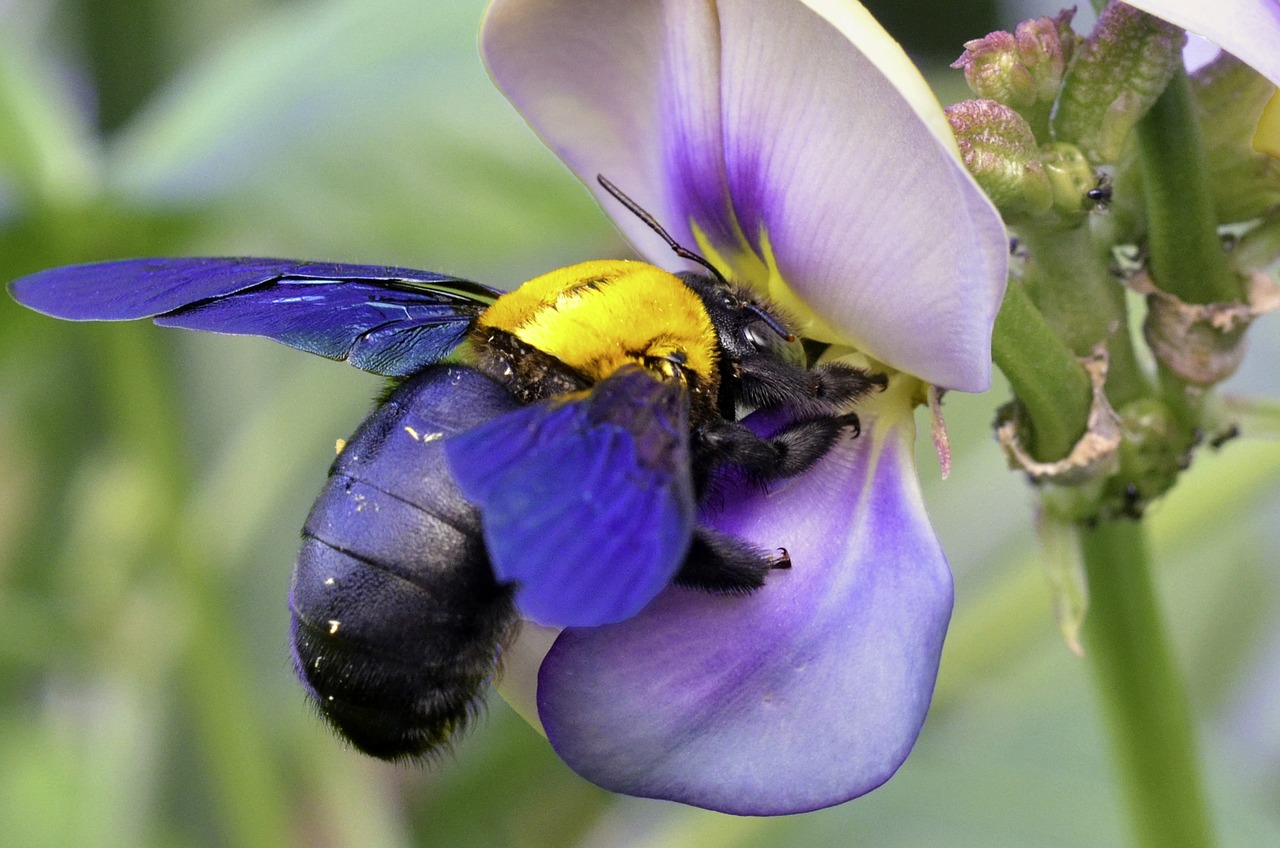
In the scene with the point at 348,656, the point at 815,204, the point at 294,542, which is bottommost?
the point at 294,542

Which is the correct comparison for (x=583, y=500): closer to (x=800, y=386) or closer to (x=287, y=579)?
(x=800, y=386)

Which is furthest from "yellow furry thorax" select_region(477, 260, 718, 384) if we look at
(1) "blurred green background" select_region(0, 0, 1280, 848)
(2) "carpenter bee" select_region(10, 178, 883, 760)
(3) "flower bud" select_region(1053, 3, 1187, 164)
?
(1) "blurred green background" select_region(0, 0, 1280, 848)

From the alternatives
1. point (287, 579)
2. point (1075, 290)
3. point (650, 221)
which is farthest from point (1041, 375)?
point (287, 579)

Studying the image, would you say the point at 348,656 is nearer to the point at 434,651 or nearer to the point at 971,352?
the point at 434,651

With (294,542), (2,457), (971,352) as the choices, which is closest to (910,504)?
(971,352)

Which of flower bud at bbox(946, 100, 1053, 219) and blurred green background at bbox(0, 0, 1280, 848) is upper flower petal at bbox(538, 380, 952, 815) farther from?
blurred green background at bbox(0, 0, 1280, 848)
